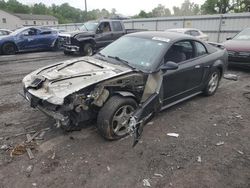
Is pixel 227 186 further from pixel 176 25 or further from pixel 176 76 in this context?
pixel 176 25

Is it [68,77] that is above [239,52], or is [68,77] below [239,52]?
above

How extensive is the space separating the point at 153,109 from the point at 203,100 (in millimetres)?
2349

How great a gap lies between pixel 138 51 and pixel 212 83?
8.30 feet

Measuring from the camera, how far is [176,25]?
1956cm

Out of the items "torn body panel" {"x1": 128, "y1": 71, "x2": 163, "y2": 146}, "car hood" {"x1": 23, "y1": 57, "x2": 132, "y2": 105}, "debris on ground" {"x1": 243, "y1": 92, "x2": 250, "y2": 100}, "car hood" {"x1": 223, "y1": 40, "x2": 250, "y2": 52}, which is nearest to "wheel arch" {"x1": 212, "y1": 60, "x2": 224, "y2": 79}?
"debris on ground" {"x1": 243, "y1": 92, "x2": 250, "y2": 100}

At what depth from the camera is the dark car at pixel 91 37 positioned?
12.3m

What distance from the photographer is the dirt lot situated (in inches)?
120

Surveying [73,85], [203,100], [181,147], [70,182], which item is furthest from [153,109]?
[203,100]

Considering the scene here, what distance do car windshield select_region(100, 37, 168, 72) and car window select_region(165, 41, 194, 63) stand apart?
21 centimetres

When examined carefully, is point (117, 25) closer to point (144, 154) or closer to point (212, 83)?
point (212, 83)

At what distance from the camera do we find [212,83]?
6078 mm

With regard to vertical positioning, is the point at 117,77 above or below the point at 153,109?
above

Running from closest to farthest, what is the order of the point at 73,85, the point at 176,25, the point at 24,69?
the point at 73,85 → the point at 24,69 → the point at 176,25

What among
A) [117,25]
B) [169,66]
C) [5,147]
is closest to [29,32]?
[117,25]
